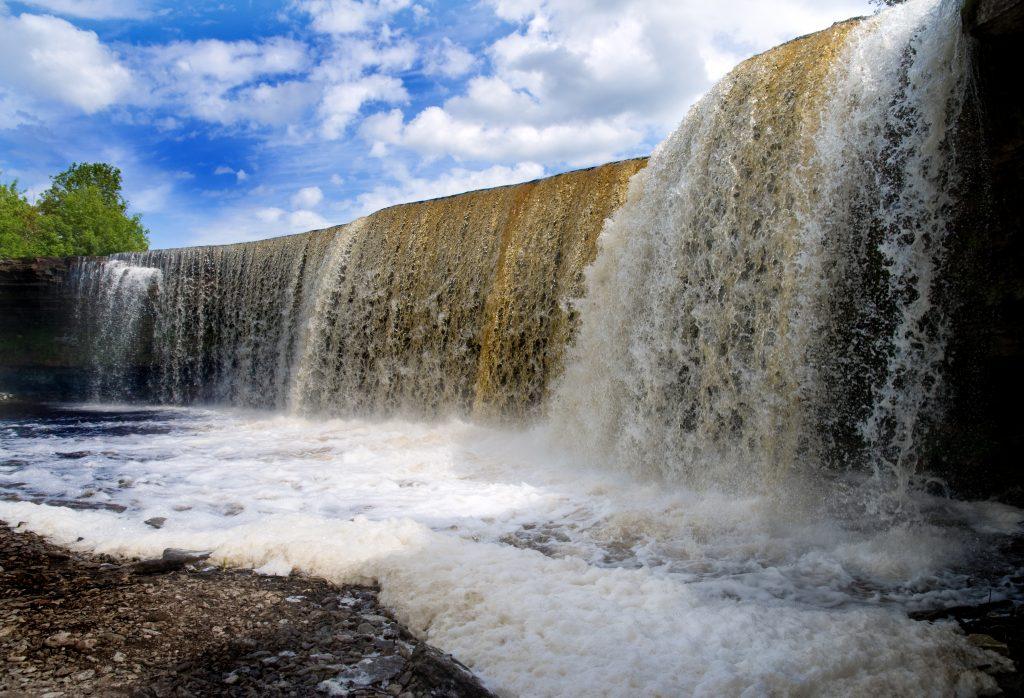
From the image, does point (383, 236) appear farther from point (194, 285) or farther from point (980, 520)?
point (980, 520)

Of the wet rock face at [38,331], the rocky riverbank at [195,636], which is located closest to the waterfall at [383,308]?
the wet rock face at [38,331]

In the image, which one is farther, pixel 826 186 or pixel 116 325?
pixel 116 325

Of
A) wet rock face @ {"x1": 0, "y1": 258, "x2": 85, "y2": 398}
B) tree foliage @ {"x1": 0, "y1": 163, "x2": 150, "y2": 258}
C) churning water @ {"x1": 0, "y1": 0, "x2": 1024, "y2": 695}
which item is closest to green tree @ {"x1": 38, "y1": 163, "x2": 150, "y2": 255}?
tree foliage @ {"x1": 0, "y1": 163, "x2": 150, "y2": 258}

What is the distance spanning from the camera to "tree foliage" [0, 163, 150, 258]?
26.2m

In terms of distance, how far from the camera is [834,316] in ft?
18.0

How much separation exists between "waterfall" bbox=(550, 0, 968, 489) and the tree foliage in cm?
2897

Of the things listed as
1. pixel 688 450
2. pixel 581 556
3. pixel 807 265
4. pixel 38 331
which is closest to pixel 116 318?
pixel 38 331

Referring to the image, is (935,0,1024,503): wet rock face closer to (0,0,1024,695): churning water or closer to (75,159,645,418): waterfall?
(0,0,1024,695): churning water

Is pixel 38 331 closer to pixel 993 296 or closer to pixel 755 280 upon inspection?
pixel 755 280

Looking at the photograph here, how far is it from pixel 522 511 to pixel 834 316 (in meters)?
3.29

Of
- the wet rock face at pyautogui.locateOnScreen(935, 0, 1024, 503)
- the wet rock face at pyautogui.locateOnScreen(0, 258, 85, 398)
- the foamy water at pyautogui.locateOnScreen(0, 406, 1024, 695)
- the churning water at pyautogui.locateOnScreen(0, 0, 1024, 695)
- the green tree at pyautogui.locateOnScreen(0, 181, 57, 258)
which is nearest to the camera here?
Result: the foamy water at pyautogui.locateOnScreen(0, 406, 1024, 695)

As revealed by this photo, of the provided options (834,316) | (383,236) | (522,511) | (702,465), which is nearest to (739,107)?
(834,316)

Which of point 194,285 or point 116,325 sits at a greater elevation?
point 194,285

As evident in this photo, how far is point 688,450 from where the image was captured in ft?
20.4
